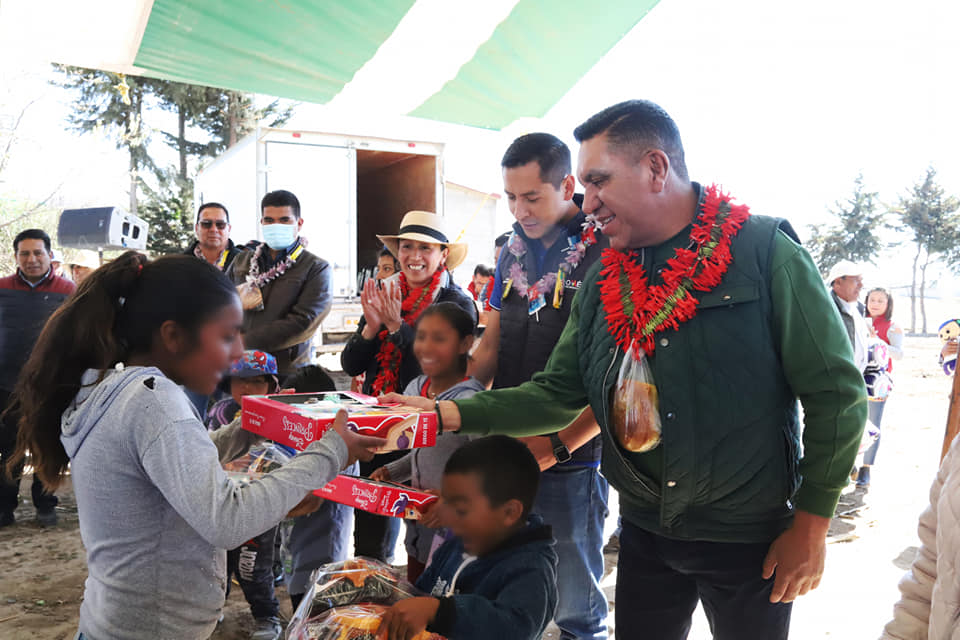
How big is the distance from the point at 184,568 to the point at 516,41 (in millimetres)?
4728

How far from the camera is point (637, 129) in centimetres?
180

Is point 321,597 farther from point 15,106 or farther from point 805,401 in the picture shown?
point 15,106

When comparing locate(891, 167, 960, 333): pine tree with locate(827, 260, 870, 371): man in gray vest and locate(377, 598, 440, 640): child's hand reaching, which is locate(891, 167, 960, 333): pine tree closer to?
locate(827, 260, 870, 371): man in gray vest

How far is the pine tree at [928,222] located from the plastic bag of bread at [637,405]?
29.3m

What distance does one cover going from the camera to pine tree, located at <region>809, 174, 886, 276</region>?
30.3 metres

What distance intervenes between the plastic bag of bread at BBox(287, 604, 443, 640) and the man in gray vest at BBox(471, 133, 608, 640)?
1.00m

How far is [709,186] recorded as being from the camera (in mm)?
1933

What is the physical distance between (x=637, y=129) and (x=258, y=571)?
111 inches

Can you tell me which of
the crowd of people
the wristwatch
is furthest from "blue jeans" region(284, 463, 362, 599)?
the wristwatch

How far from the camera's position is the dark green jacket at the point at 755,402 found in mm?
1625

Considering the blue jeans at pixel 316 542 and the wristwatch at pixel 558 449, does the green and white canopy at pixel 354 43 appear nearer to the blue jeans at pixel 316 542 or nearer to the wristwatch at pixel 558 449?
the blue jeans at pixel 316 542

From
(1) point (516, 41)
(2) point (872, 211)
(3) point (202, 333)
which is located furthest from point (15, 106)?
(2) point (872, 211)

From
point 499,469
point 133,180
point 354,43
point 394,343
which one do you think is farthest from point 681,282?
point 133,180

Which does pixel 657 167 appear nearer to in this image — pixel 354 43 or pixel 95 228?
pixel 354 43
